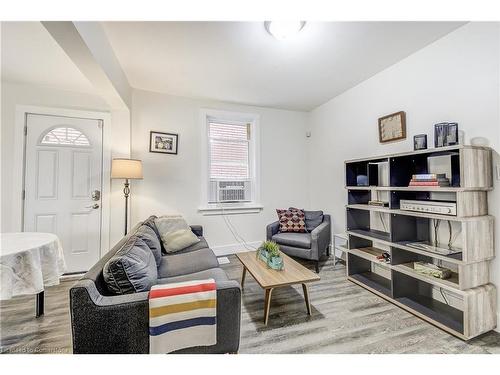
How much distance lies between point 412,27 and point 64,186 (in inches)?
167

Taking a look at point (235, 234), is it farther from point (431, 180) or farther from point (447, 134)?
point (447, 134)

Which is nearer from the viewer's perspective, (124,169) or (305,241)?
(124,169)

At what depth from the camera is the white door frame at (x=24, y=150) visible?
109 inches

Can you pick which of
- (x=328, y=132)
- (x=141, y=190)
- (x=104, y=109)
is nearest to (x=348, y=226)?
(x=328, y=132)

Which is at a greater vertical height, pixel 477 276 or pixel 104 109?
pixel 104 109

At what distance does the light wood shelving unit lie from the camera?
1.73 metres

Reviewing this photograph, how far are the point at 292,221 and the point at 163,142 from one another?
233cm

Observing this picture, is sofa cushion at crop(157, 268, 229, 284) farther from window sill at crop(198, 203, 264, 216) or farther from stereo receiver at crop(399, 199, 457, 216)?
stereo receiver at crop(399, 199, 457, 216)

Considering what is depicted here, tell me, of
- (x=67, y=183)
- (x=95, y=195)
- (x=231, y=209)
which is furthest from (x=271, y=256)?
(x=67, y=183)

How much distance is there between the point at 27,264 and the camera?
1644 millimetres

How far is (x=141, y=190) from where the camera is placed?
3.35 metres

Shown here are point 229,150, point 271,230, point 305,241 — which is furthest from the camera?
point 229,150

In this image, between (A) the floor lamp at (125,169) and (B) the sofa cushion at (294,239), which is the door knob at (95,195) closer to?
(A) the floor lamp at (125,169)
